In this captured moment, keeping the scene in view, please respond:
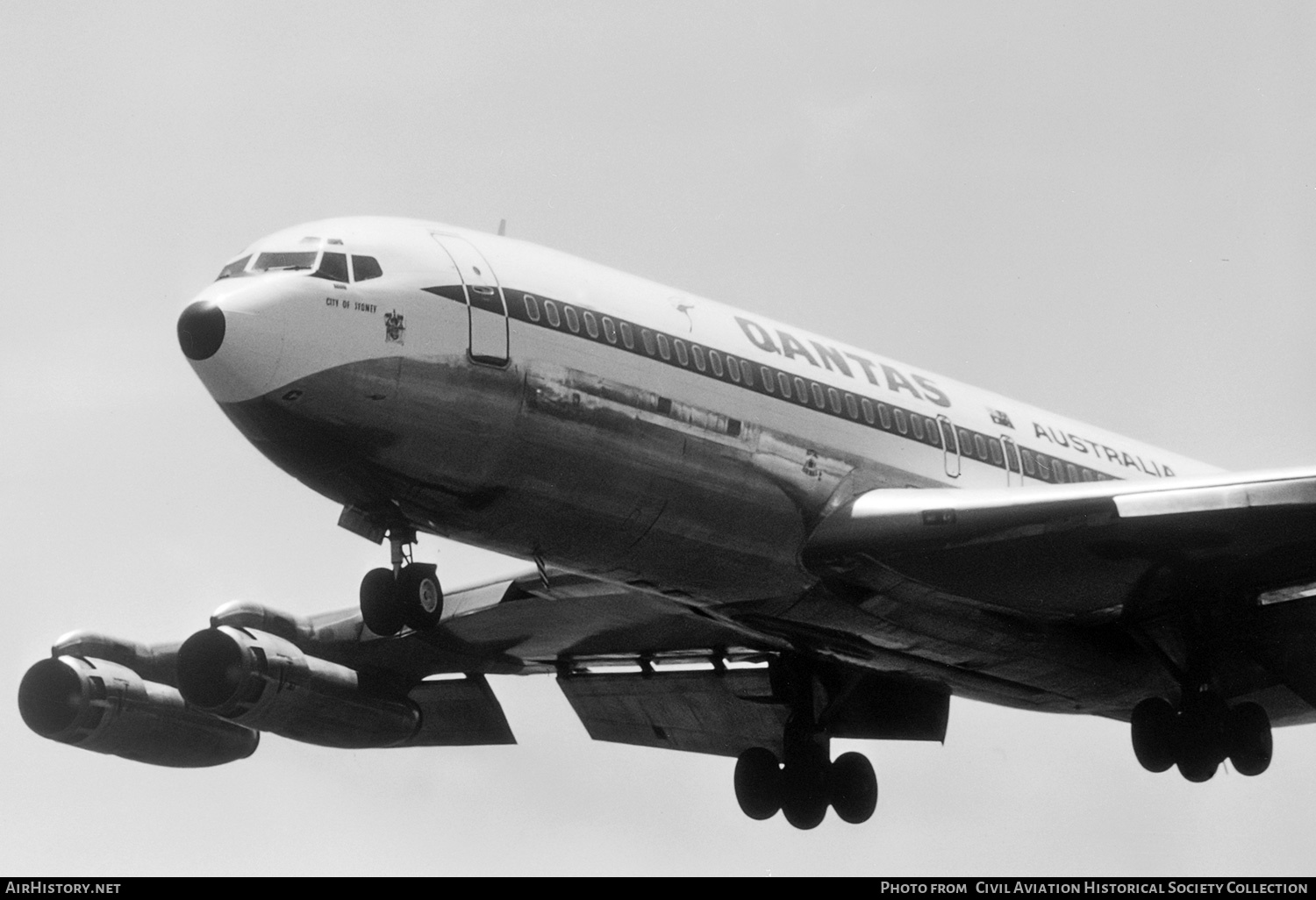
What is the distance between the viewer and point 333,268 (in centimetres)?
2072

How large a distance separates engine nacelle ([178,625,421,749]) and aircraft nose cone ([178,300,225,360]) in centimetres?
902

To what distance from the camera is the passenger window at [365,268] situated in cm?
2080

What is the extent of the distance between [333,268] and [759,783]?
11414 mm

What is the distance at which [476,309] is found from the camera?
69.4 feet

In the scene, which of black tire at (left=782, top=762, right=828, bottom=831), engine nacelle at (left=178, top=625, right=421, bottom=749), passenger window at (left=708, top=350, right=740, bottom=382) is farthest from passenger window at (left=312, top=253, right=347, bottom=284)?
black tire at (left=782, top=762, right=828, bottom=831)

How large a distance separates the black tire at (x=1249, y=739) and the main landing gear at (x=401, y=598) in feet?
34.6

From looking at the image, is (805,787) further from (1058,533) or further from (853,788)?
(1058,533)

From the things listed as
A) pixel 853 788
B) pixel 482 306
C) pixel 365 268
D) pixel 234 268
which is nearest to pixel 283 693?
pixel 853 788

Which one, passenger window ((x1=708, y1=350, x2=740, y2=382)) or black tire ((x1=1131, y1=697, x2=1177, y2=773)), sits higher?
passenger window ((x1=708, y1=350, x2=740, y2=382))

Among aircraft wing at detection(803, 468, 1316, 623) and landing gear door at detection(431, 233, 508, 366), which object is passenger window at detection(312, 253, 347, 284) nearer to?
landing gear door at detection(431, 233, 508, 366)

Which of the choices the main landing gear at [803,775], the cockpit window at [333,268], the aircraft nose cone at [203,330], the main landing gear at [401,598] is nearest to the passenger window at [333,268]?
the cockpit window at [333,268]

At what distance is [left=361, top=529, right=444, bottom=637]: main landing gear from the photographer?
2136cm

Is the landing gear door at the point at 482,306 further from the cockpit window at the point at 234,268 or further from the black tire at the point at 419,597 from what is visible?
the black tire at the point at 419,597

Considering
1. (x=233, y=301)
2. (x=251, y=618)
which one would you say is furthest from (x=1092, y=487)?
(x=251, y=618)
